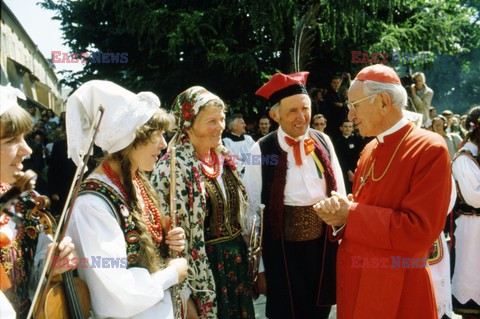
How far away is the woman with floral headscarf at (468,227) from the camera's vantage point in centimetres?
390

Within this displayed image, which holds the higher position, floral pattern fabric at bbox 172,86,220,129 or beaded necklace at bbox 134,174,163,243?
floral pattern fabric at bbox 172,86,220,129

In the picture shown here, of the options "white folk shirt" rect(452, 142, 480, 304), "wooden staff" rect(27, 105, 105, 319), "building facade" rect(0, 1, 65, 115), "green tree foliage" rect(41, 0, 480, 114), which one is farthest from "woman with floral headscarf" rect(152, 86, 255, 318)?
"building facade" rect(0, 1, 65, 115)

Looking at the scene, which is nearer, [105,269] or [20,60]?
[105,269]

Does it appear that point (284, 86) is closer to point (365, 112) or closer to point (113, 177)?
point (365, 112)

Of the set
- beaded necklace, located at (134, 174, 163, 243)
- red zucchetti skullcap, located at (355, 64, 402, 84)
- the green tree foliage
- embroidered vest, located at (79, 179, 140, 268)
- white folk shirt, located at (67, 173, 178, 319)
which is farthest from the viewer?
the green tree foliage

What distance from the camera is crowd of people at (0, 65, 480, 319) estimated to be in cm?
197

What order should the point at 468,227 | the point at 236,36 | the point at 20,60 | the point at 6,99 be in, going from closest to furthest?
the point at 6,99 → the point at 468,227 → the point at 236,36 → the point at 20,60

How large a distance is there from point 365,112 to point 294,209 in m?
1.02

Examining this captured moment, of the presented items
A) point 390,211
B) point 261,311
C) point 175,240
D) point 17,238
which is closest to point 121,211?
point 175,240

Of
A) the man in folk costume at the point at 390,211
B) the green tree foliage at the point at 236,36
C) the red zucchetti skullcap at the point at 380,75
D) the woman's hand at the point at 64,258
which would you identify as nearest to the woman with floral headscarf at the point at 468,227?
the man in folk costume at the point at 390,211

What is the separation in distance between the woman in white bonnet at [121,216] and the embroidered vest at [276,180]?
1.12 metres

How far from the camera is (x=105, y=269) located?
1.89 m

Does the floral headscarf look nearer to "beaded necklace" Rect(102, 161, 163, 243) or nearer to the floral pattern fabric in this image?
the floral pattern fabric

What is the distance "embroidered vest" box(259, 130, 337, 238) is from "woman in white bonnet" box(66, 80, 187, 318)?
1123 millimetres
